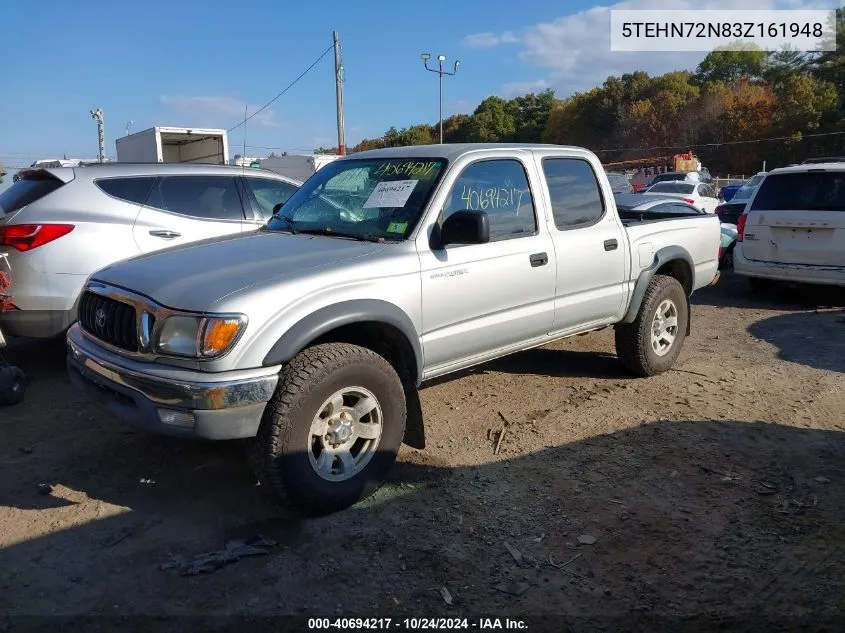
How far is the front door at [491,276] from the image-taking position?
394cm

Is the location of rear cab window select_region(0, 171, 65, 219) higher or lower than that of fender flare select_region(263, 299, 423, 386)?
higher

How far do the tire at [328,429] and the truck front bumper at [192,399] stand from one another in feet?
0.33

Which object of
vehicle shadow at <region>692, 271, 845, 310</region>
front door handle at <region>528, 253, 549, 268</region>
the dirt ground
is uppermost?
front door handle at <region>528, 253, 549, 268</region>

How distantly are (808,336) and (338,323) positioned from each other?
19.4ft

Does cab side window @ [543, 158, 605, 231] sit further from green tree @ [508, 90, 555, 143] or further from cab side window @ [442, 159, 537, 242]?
green tree @ [508, 90, 555, 143]

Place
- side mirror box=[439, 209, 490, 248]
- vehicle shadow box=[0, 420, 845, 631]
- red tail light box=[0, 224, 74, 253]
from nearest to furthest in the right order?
vehicle shadow box=[0, 420, 845, 631] < side mirror box=[439, 209, 490, 248] < red tail light box=[0, 224, 74, 253]

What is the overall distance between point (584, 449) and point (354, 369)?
5.80ft

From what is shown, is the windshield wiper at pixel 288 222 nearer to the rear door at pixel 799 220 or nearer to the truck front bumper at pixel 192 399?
the truck front bumper at pixel 192 399

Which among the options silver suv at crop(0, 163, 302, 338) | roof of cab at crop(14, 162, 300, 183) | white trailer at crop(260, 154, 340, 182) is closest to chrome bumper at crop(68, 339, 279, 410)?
silver suv at crop(0, 163, 302, 338)

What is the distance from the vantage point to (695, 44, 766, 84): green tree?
70188mm

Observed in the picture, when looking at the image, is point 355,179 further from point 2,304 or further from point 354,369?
point 2,304

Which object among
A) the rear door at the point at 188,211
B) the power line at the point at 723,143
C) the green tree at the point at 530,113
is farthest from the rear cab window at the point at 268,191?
the green tree at the point at 530,113

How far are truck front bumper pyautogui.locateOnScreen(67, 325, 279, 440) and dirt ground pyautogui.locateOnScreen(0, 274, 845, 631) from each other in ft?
1.95

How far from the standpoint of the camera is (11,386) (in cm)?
505
